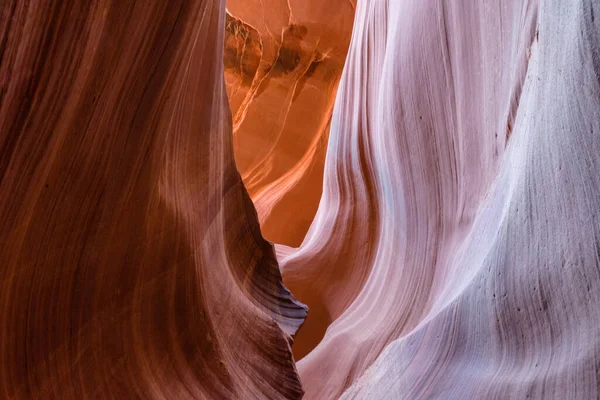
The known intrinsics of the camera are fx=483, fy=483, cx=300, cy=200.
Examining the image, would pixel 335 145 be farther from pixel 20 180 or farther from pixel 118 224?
pixel 20 180

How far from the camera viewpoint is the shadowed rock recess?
0.75m

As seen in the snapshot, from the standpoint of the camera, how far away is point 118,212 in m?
0.96

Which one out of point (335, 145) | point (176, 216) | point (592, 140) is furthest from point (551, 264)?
point (335, 145)

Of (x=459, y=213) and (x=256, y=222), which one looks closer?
(x=459, y=213)

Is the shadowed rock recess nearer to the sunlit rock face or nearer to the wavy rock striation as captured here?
the wavy rock striation

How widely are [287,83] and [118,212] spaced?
311 centimetres

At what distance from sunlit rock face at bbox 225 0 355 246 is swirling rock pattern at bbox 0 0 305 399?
2365 millimetres

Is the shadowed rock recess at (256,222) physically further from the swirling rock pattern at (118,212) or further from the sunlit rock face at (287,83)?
the sunlit rock face at (287,83)

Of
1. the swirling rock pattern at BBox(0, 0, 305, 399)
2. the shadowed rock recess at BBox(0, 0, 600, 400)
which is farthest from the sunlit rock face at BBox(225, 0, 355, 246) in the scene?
the swirling rock pattern at BBox(0, 0, 305, 399)

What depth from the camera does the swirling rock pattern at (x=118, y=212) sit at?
75 cm

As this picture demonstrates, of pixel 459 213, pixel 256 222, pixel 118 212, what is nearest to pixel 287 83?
pixel 256 222

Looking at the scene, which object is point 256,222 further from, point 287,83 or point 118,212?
point 287,83

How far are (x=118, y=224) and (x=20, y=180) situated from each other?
241 millimetres

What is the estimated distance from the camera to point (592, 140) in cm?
73
